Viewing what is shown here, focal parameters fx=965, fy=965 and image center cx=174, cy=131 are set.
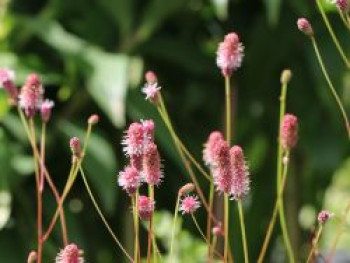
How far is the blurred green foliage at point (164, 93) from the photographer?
1.55 meters

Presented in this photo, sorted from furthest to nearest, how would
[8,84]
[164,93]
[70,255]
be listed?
[164,93] → [8,84] → [70,255]

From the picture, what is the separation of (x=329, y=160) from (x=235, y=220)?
20 centimetres

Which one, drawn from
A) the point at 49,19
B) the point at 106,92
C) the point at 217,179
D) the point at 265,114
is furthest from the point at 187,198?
the point at 265,114

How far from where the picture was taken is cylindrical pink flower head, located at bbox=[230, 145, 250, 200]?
0.61m

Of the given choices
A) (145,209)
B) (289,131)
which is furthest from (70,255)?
(289,131)

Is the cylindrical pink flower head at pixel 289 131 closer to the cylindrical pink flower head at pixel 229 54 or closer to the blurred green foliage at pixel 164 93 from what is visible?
the cylindrical pink flower head at pixel 229 54

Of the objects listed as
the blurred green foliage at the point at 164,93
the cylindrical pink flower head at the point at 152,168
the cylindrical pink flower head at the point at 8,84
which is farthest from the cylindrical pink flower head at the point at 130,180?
the blurred green foliage at the point at 164,93

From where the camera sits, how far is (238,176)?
61 centimetres

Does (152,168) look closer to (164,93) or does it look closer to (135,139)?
(135,139)

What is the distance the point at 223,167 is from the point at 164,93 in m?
1.10

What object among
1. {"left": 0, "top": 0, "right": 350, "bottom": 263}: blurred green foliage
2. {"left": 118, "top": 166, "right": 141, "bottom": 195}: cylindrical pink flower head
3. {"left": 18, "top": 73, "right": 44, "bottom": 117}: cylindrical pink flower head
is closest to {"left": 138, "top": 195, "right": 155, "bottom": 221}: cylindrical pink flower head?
{"left": 118, "top": 166, "right": 141, "bottom": 195}: cylindrical pink flower head

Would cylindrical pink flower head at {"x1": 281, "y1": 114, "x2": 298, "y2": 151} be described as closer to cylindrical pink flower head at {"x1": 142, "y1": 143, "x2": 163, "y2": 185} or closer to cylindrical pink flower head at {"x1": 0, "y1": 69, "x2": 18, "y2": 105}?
cylindrical pink flower head at {"x1": 142, "y1": 143, "x2": 163, "y2": 185}

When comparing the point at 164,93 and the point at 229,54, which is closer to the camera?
the point at 229,54

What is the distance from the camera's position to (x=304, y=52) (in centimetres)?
170
